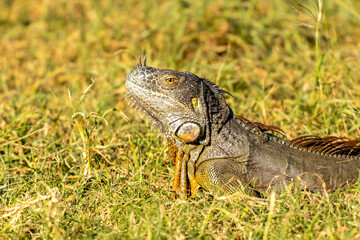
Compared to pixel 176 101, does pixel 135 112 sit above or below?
below

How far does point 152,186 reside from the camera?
4.33 m

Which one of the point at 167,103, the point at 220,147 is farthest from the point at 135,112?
the point at 220,147

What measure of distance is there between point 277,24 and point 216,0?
47.8 inches

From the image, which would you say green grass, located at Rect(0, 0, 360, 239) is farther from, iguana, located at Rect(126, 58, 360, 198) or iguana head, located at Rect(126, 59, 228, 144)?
iguana head, located at Rect(126, 59, 228, 144)

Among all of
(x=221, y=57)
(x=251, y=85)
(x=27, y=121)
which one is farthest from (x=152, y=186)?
Answer: (x=221, y=57)

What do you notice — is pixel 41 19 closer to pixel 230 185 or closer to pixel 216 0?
pixel 216 0

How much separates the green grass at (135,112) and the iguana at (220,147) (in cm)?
19

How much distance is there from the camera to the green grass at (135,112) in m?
3.52

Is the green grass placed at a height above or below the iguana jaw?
below

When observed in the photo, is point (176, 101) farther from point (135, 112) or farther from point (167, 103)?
point (135, 112)

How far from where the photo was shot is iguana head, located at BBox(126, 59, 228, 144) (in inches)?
156

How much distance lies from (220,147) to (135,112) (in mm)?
2015

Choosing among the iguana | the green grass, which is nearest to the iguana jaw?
the iguana

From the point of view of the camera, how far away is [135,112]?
5.75 metres
